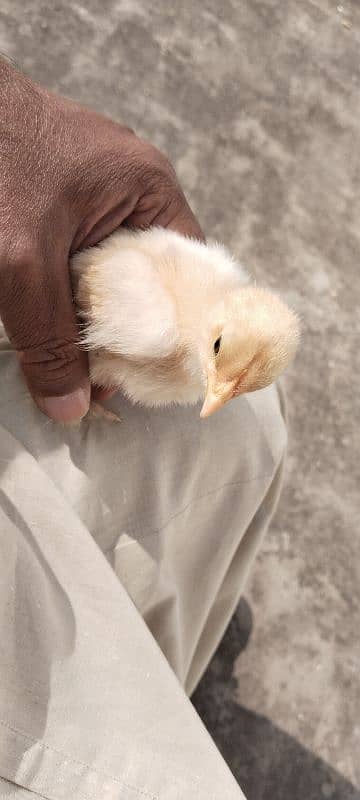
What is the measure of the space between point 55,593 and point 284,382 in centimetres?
144

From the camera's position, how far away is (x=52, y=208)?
1044mm

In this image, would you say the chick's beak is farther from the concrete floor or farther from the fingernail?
the concrete floor

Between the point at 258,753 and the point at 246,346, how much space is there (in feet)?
4.13

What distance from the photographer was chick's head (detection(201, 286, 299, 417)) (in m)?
1.02

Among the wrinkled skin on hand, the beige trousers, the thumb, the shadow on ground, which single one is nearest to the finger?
the wrinkled skin on hand

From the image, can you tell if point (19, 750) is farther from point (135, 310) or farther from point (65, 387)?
point (135, 310)

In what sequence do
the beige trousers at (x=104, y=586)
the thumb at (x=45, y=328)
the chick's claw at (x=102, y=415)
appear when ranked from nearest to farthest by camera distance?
the beige trousers at (x=104, y=586), the thumb at (x=45, y=328), the chick's claw at (x=102, y=415)

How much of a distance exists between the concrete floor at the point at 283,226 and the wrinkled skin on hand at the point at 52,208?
1142 mm

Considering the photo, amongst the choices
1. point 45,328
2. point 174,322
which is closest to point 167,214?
point 174,322

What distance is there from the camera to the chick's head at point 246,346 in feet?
3.34

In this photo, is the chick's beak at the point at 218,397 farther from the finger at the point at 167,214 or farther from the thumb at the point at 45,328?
the finger at the point at 167,214

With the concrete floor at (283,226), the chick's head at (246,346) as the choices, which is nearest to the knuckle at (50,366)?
the chick's head at (246,346)

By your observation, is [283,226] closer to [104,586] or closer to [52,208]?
[52,208]

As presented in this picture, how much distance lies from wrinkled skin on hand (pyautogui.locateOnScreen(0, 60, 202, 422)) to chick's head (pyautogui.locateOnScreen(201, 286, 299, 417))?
21 cm
